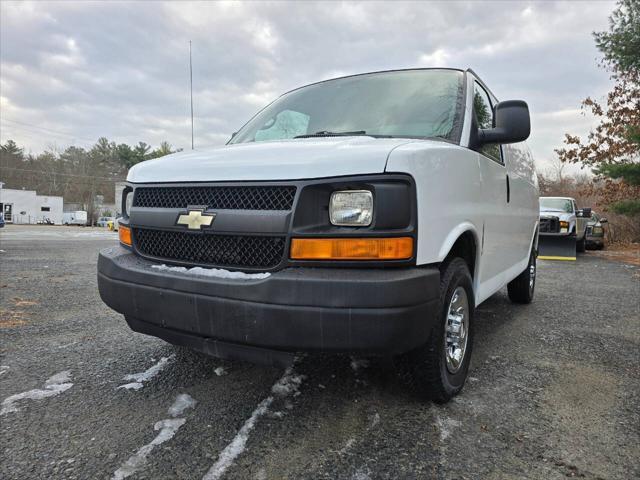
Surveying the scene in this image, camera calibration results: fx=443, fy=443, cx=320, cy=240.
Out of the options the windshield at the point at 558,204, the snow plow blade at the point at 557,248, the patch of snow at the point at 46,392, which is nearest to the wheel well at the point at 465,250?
the patch of snow at the point at 46,392

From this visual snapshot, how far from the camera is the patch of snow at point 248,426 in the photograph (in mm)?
1742

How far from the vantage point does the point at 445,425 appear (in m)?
2.13

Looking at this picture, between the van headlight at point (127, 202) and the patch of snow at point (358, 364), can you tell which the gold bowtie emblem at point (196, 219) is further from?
the patch of snow at point (358, 364)

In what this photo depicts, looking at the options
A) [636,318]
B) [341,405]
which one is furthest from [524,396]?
[636,318]

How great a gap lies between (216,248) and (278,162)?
495mm

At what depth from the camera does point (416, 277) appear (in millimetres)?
1806

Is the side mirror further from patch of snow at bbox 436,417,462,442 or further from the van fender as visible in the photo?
patch of snow at bbox 436,417,462,442

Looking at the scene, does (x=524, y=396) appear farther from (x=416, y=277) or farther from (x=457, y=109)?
(x=457, y=109)

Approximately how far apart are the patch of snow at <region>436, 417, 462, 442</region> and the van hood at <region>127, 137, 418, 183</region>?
1242 mm

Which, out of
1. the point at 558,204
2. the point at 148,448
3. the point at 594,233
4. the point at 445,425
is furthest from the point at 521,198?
the point at 594,233

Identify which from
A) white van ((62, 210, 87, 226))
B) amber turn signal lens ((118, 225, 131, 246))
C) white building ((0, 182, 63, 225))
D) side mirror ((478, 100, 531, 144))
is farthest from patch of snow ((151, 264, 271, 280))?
white building ((0, 182, 63, 225))

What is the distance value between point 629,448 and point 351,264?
151 cm

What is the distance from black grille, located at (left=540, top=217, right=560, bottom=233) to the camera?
11.1 m

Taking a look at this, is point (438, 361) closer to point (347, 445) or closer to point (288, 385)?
point (347, 445)
